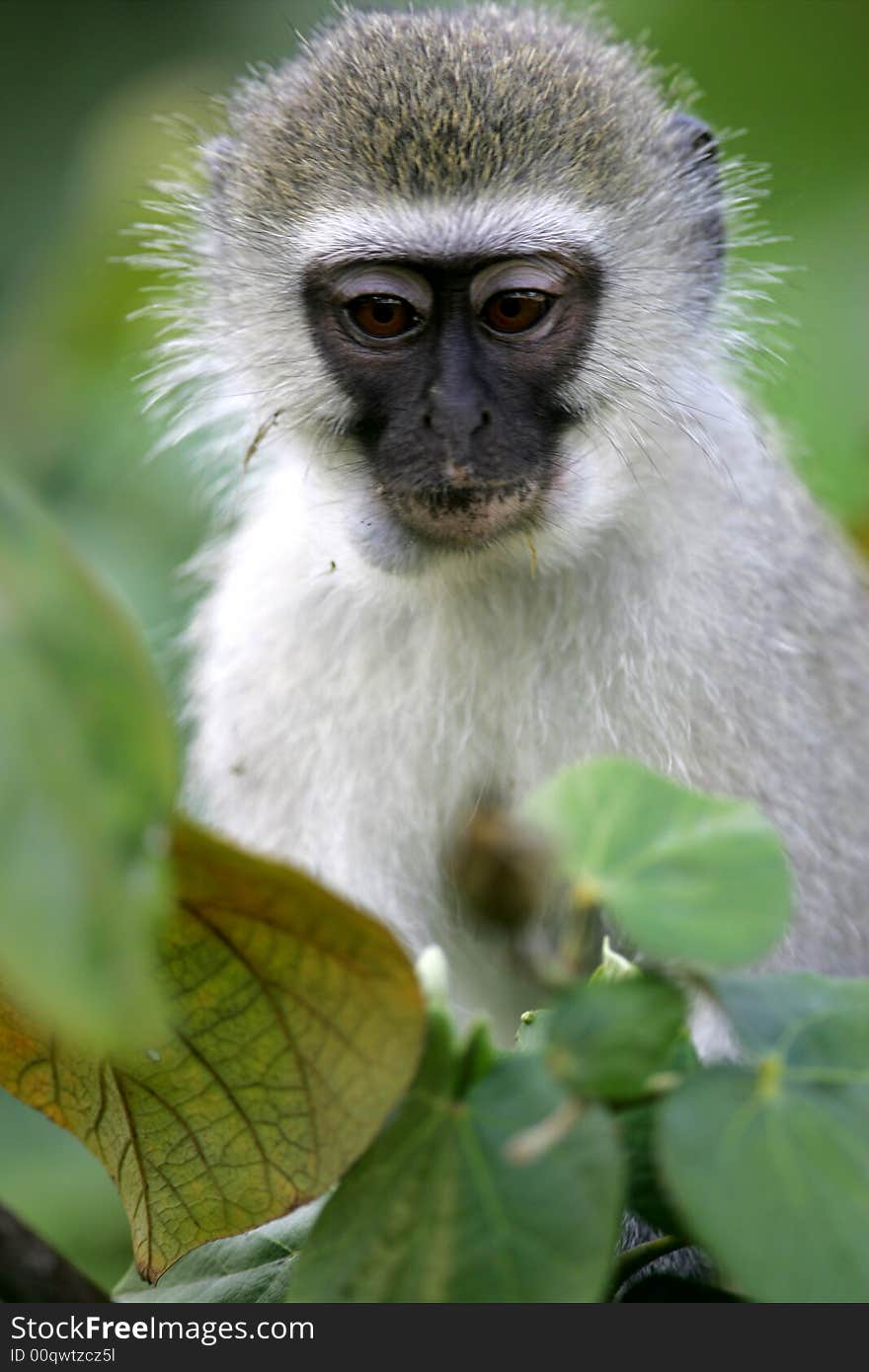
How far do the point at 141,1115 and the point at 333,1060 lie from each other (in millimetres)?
222

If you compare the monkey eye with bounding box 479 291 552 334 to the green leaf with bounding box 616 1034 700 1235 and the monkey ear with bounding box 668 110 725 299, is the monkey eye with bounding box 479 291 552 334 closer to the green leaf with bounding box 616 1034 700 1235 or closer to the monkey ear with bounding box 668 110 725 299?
the monkey ear with bounding box 668 110 725 299

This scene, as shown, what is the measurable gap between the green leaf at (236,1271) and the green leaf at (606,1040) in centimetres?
51

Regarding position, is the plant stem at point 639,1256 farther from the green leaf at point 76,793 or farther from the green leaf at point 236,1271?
the green leaf at point 76,793

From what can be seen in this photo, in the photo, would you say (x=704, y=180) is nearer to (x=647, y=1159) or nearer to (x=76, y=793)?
(x=647, y=1159)

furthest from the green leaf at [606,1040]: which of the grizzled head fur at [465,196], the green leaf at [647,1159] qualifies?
the grizzled head fur at [465,196]

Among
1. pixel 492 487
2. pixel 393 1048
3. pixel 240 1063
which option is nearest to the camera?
pixel 393 1048

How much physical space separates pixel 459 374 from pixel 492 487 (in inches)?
7.0

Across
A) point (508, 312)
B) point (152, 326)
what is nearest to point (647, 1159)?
point (508, 312)

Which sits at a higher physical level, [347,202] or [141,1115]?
[347,202]

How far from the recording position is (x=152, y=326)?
4004mm

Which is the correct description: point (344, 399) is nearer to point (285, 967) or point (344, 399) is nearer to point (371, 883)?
point (371, 883)

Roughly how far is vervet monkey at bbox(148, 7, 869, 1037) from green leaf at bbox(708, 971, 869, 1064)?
1337 millimetres

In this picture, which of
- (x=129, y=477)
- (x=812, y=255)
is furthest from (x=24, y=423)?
(x=812, y=255)
